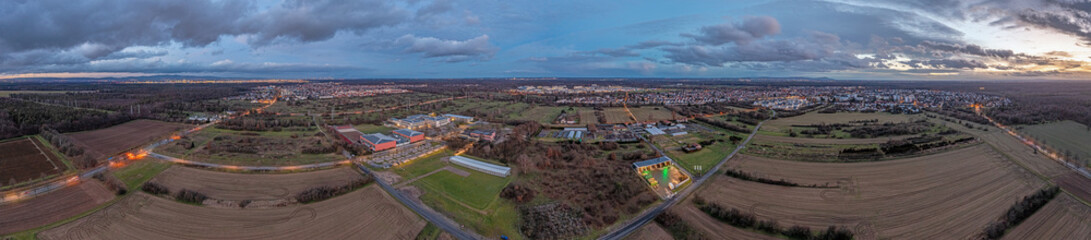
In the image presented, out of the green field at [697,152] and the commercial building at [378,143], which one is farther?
the commercial building at [378,143]

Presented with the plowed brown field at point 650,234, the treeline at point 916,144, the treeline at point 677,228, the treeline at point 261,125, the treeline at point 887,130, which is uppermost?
the treeline at point 887,130

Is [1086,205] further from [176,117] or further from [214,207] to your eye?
[176,117]

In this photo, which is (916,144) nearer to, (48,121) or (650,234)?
(650,234)

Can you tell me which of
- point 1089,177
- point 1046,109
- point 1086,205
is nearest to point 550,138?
point 1086,205

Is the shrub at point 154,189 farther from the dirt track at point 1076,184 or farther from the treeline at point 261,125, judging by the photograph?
the dirt track at point 1076,184

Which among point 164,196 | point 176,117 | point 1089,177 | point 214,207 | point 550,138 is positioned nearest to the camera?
point 214,207

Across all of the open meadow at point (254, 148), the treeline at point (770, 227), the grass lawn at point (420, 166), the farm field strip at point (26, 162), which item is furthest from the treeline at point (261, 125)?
the treeline at point (770, 227)
